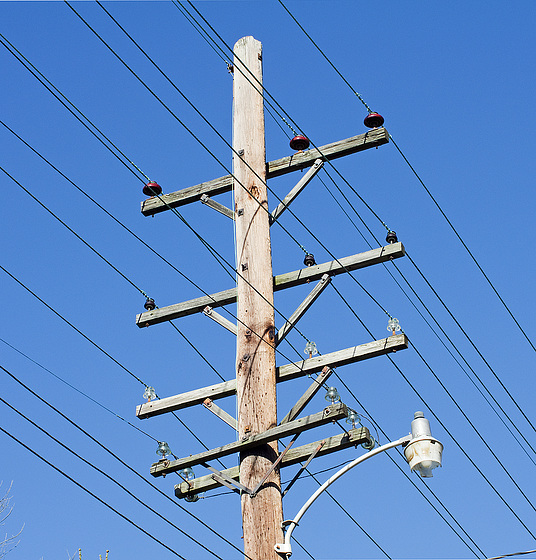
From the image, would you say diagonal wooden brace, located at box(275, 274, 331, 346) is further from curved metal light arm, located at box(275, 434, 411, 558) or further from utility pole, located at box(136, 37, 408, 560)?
curved metal light arm, located at box(275, 434, 411, 558)

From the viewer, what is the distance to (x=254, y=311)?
9.40 metres

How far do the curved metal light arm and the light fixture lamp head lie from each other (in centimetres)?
7

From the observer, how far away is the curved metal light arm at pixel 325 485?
8000mm

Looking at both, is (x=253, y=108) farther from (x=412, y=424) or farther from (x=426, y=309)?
(x=412, y=424)

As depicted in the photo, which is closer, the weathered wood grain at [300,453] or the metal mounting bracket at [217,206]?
the weathered wood grain at [300,453]

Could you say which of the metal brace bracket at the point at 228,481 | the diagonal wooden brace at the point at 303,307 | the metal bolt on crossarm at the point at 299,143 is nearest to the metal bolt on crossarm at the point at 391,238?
the diagonal wooden brace at the point at 303,307

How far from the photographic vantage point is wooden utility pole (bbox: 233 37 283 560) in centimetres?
835

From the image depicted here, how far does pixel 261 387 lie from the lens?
8.92 m

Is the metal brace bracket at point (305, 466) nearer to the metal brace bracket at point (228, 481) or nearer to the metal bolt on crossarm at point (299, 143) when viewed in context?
the metal brace bracket at point (228, 481)

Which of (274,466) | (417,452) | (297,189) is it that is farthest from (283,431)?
(297,189)

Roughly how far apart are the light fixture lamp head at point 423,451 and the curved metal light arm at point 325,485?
0.07 meters

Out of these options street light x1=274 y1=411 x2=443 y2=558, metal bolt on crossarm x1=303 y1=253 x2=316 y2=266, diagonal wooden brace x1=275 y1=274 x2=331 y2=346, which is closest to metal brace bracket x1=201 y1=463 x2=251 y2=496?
street light x1=274 y1=411 x2=443 y2=558

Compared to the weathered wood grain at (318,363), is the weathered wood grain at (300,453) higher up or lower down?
lower down

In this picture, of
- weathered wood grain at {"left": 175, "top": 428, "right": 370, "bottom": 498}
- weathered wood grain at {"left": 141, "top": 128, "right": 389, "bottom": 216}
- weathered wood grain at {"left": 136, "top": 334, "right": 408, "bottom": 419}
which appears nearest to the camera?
weathered wood grain at {"left": 175, "top": 428, "right": 370, "bottom": 498}
